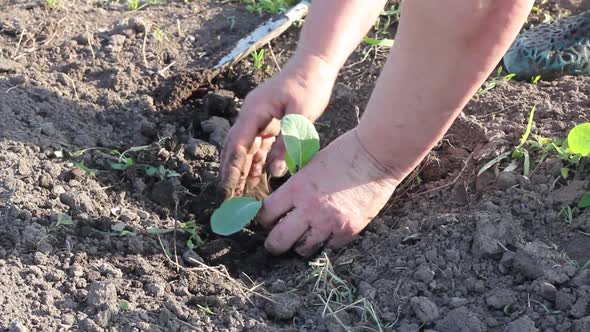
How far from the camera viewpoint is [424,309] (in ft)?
5.38

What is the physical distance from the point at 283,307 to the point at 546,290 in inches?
20.6

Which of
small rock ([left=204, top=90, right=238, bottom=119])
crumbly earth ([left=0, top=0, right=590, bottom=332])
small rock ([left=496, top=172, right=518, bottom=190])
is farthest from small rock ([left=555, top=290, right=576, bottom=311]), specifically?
small rock ([left=204, top=90, right=238, bottom=119])

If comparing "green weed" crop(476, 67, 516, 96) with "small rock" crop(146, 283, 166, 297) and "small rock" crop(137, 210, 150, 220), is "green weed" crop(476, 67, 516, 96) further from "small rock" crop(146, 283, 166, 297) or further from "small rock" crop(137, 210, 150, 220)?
"small rock" crop(146, 283, 166, 297)

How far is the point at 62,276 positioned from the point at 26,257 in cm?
10

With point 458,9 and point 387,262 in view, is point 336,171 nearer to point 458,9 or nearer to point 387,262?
point 387,262

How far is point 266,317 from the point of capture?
1.69 m

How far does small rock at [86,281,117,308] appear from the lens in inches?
63.1

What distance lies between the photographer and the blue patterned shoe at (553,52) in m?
2.54

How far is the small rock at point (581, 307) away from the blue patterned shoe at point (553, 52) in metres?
1.10

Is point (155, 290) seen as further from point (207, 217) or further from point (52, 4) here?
point (52, 4)

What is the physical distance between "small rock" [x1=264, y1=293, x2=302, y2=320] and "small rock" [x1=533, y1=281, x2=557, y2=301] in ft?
1.58

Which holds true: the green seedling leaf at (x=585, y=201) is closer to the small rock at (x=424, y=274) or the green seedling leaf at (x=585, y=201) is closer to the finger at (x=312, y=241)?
the small rock at (x=424, y=274)

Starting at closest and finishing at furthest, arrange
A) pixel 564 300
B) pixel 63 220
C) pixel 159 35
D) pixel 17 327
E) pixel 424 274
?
pixel 17 327
pixel 564 300
pixel 424 274
pixel 63 220
pixel 159 35

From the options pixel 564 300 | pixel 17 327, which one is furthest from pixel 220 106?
pixel 564 300
